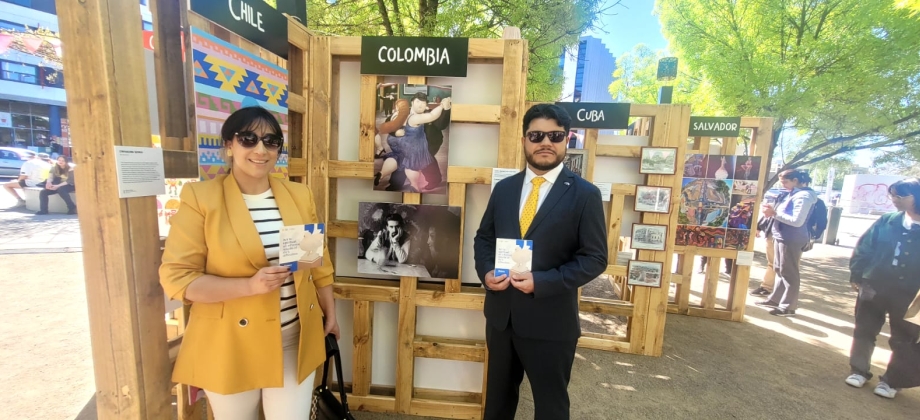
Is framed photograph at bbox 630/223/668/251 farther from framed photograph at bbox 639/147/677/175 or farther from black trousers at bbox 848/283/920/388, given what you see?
black trousers at bbox 848/283/920/388

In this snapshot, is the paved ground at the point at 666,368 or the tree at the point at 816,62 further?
the tree at the point at 816,62

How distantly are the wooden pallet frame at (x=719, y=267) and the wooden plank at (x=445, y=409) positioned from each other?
3.76 metres

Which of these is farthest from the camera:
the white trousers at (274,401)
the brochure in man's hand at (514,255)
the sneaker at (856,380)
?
the sneaker at (856,380)

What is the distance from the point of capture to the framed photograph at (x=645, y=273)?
4.12 metres

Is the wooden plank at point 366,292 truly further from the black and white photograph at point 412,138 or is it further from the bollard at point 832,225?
the bollard at point 832,225

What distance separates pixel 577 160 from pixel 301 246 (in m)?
3.43

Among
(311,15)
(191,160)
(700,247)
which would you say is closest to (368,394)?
(191,160)

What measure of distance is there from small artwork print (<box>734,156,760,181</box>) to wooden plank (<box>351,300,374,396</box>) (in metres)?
5.22

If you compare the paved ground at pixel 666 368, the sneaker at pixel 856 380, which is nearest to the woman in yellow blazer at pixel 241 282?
the paved ground at pixel 666 368

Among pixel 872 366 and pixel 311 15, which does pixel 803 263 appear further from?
pixel 311 15

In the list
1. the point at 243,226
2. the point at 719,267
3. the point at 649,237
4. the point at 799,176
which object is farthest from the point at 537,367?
the point at 799,176

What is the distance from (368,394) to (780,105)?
7725 mm

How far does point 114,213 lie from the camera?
145cm

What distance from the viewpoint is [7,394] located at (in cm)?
284
